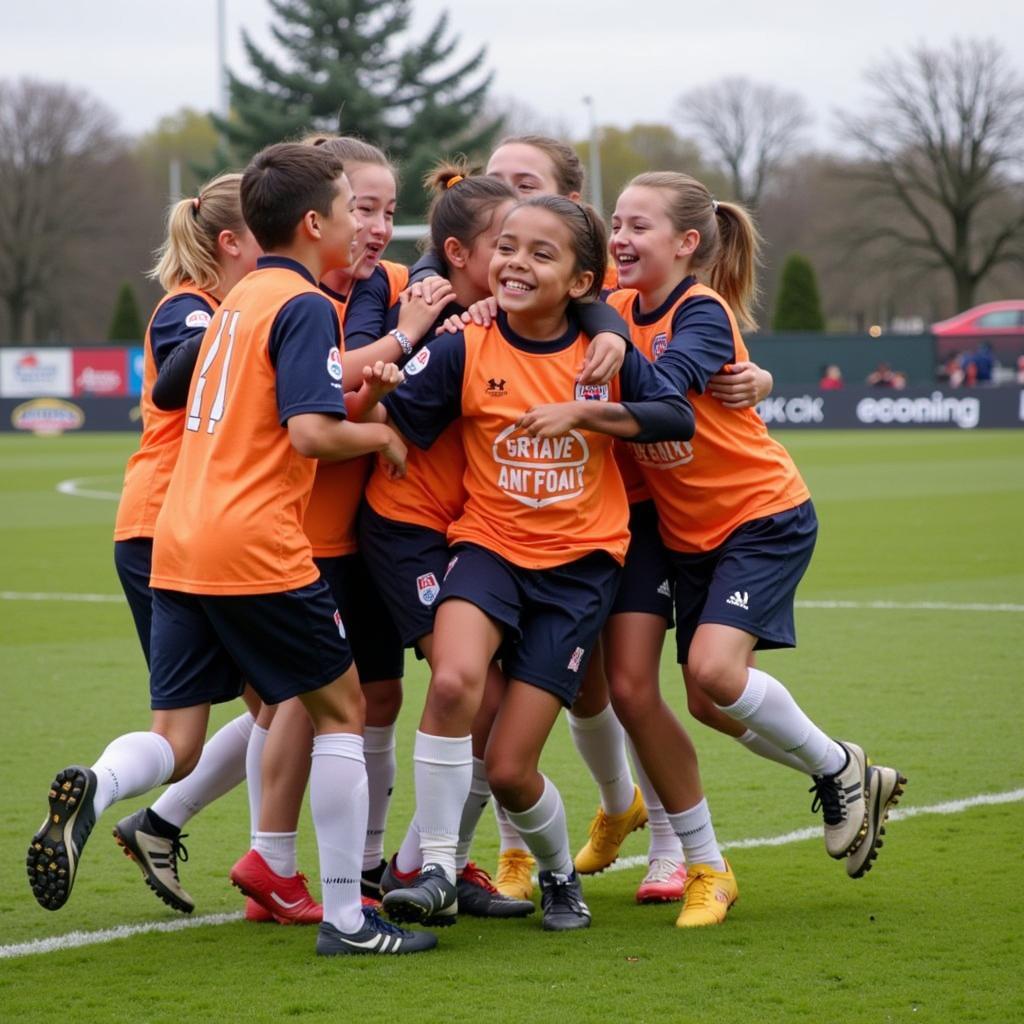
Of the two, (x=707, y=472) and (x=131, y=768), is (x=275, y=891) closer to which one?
(x=131, y=768)

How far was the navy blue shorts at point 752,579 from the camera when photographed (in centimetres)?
467

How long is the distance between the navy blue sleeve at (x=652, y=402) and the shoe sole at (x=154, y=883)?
1.88m

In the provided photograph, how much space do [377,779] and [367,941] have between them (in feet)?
2.69

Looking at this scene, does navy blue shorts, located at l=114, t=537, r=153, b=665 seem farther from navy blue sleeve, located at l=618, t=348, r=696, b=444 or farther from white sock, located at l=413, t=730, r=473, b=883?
navy blue sleeve, located at l=618, t=348, r=696, b=444

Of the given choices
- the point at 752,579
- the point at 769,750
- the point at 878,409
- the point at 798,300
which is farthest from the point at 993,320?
the point at 752,579

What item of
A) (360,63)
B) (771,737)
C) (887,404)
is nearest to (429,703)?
(771,737)

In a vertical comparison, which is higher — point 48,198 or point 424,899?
point 48,198

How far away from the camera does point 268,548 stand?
412 cm

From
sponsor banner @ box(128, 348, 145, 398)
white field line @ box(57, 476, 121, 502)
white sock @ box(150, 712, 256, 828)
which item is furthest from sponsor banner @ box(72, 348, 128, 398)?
white sock @ box(150, 712, 256, 828)

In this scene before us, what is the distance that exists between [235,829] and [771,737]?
2102 mm

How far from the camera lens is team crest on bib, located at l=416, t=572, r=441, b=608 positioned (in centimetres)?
455

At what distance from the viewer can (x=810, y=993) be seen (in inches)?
153

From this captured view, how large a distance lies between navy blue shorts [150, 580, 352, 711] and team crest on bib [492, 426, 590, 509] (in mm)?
628

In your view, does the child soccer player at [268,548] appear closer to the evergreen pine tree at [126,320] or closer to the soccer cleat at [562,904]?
the soccer cleat at [562,904]
